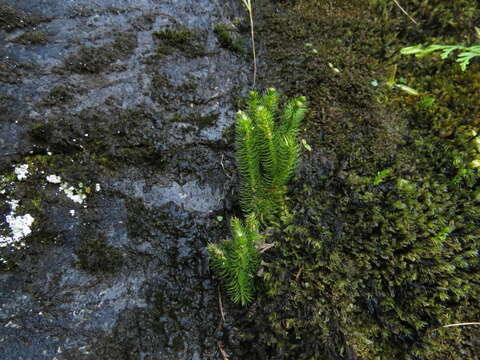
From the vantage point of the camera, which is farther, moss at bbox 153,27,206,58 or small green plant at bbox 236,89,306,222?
moss at bbox 153,27,206,58

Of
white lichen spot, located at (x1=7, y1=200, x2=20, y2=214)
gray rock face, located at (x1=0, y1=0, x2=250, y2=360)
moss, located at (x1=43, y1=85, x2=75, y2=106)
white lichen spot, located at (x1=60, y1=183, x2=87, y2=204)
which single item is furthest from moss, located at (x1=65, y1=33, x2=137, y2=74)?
white lichen spot, located at (x1=7, y1=200, x2=20, y2=214)

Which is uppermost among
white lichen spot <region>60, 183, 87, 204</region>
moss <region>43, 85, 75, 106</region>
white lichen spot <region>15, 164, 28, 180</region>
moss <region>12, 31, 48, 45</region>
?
moss <region>12, 31, 48, 45</region>

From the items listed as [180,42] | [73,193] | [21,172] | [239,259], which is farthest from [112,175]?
[180,42]

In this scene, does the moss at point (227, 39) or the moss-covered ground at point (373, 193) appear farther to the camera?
the moss at point (227, 39)

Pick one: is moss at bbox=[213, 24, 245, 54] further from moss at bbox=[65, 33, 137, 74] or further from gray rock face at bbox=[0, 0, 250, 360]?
moss at bbox=[65, 33, 137, 74]

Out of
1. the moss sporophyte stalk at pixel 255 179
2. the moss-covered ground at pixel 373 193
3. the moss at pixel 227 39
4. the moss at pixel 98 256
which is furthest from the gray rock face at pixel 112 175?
the moss-covered ground at pixel 373 193

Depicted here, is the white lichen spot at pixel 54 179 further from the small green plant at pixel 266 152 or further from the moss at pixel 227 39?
the moss at pixel 227 39

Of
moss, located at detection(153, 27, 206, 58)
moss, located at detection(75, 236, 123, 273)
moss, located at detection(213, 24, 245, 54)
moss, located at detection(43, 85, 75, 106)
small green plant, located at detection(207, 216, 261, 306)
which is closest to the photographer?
small green plant, located at detection(207, 216, 261, 306)

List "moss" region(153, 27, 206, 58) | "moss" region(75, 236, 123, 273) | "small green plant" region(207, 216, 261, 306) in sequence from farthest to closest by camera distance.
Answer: "moss" region(153, 27, 206, 58)
"moss" region(75, 236, 123, 273)
"small green plant" region(207, 216, 261, 306)

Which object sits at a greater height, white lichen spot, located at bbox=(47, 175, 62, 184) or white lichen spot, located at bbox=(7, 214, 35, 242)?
white lichen spot, located at bbox=(47, 175, 62, 184)
